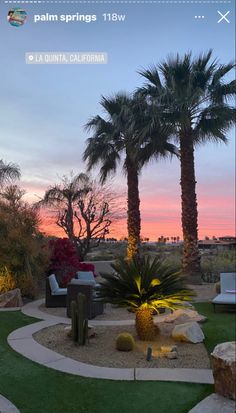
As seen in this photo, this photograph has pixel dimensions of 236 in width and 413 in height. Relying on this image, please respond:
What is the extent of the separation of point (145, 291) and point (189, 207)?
1043 centimetres

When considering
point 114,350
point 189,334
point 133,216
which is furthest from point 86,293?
point 133,216

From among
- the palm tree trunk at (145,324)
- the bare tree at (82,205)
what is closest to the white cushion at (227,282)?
the palm tree trunk at (145,324)

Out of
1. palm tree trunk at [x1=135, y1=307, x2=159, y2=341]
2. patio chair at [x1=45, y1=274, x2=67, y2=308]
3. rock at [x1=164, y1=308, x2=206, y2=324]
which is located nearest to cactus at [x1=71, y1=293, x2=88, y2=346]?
palm tree trunk at [x1=135, y1=307, x2=159, y2=341]

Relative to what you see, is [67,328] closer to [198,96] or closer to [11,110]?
[11,110]

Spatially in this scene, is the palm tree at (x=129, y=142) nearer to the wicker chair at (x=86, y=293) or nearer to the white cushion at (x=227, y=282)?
the white cushion at (x=227, y=282)

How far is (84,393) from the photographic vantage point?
516 centimetres

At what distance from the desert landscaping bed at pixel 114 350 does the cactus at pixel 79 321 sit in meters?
0.15

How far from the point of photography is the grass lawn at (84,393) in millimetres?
4719

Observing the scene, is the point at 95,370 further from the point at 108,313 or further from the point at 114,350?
the point at 108,313

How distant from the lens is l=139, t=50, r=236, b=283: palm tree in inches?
680

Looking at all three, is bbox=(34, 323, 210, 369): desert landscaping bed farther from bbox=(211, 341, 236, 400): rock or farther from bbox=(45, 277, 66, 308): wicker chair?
bbox=(45, 277, 66, 308): wicker chair

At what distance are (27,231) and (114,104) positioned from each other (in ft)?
32.2

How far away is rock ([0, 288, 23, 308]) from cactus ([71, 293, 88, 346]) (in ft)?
14.7

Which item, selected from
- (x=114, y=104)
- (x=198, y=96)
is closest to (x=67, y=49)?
(x=198, y=96)
